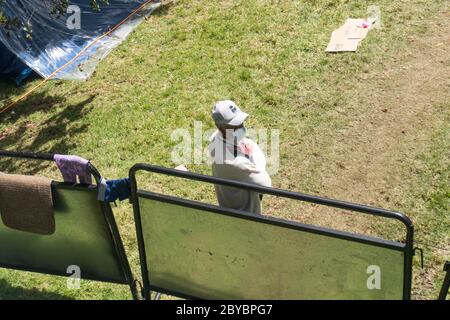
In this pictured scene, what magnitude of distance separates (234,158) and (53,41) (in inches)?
251

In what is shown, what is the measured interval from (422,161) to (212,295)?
3338 millimetres

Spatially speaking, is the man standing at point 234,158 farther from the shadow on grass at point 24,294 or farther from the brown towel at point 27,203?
the shadow on grass at point 24,294

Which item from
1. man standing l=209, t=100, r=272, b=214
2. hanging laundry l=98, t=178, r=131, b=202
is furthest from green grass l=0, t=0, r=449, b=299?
hanging laundry l=98, t=178, r=131, b=202

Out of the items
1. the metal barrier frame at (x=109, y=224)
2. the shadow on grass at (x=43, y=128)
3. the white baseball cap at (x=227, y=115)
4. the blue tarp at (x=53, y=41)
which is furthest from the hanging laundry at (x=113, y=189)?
the blue tarp at (x=53, y=41)

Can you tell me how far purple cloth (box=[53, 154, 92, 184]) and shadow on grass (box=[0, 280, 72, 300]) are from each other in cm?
172

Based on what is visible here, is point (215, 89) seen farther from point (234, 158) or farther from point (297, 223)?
point (297, 223)

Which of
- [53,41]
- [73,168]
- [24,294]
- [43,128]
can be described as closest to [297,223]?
[73,168]

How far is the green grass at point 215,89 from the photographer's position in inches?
291

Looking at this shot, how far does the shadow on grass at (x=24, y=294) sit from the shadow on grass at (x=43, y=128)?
224 cm

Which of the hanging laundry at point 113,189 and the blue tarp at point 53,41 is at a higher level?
the hanging laundry at point 113,189

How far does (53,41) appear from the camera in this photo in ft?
33.9

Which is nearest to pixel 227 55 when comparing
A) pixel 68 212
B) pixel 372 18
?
pixel 372 18

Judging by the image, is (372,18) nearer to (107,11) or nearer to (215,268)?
(107,11)

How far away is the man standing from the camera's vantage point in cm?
516
